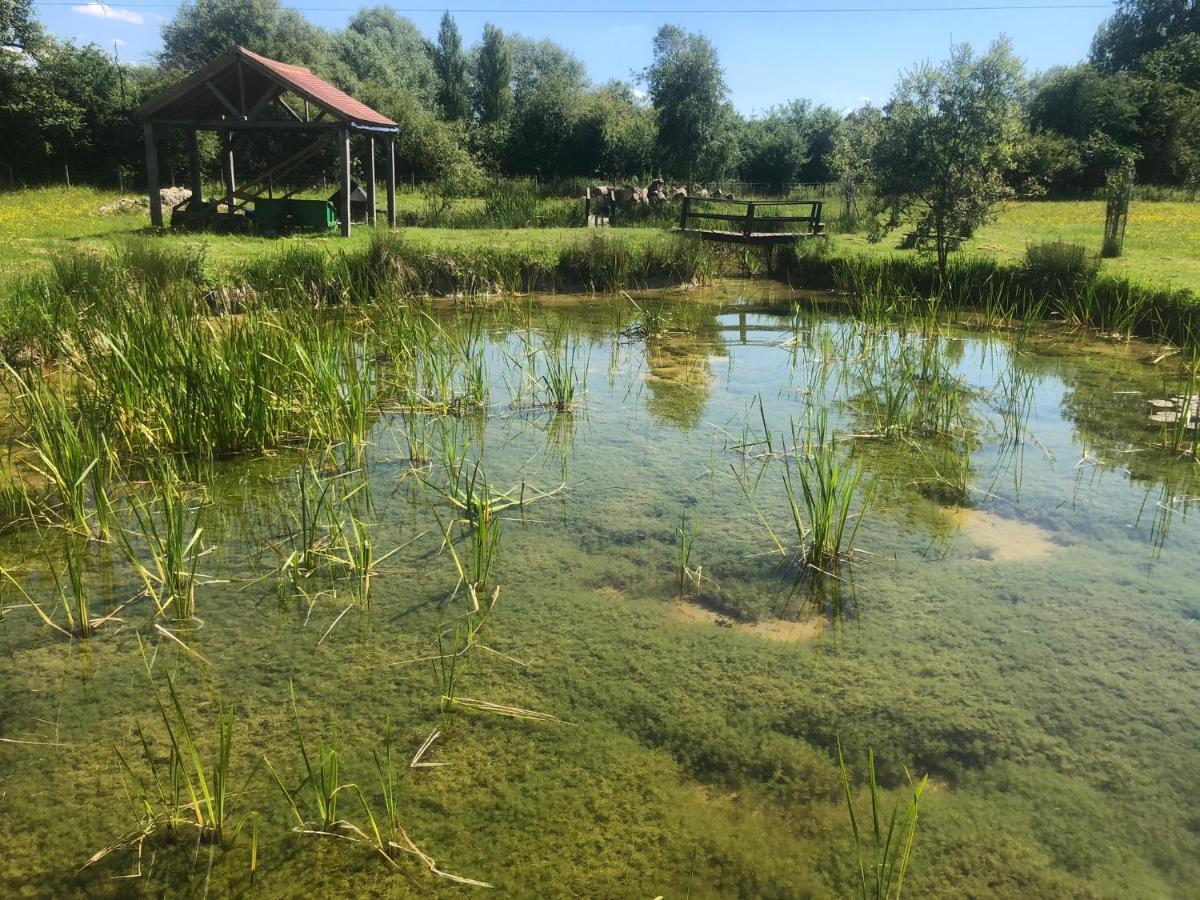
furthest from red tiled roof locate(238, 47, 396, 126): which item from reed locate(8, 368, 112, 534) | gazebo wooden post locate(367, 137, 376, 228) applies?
reed locate(8, 368, 112, 534)

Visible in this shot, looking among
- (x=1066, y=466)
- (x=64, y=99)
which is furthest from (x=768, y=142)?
(x=1066, y=466)

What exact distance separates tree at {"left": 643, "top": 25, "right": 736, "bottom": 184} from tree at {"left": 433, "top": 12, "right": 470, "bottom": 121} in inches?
658

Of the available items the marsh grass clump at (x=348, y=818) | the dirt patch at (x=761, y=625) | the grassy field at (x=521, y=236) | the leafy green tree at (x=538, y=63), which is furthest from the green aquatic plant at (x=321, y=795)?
the leafy green tree at (x=538, y=63)

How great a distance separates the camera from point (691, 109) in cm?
2623

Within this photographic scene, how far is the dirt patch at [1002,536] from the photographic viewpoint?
4.06 m

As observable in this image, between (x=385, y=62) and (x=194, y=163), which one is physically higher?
(x=385, y=62)

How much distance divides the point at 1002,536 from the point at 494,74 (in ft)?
143

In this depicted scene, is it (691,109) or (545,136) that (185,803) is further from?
(545,136)

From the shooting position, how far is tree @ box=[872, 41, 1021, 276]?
10.8m

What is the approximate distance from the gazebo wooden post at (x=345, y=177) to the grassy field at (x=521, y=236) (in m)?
0.23

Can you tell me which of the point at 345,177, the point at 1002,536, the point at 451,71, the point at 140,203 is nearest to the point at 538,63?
the point at 451,71

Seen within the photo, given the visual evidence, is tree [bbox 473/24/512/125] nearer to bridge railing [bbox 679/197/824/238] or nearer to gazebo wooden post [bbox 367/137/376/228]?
gazebo wooden post [bbox 367/137/376/228]

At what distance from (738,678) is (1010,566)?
1.67m

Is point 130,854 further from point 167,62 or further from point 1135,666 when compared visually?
point 167,62
